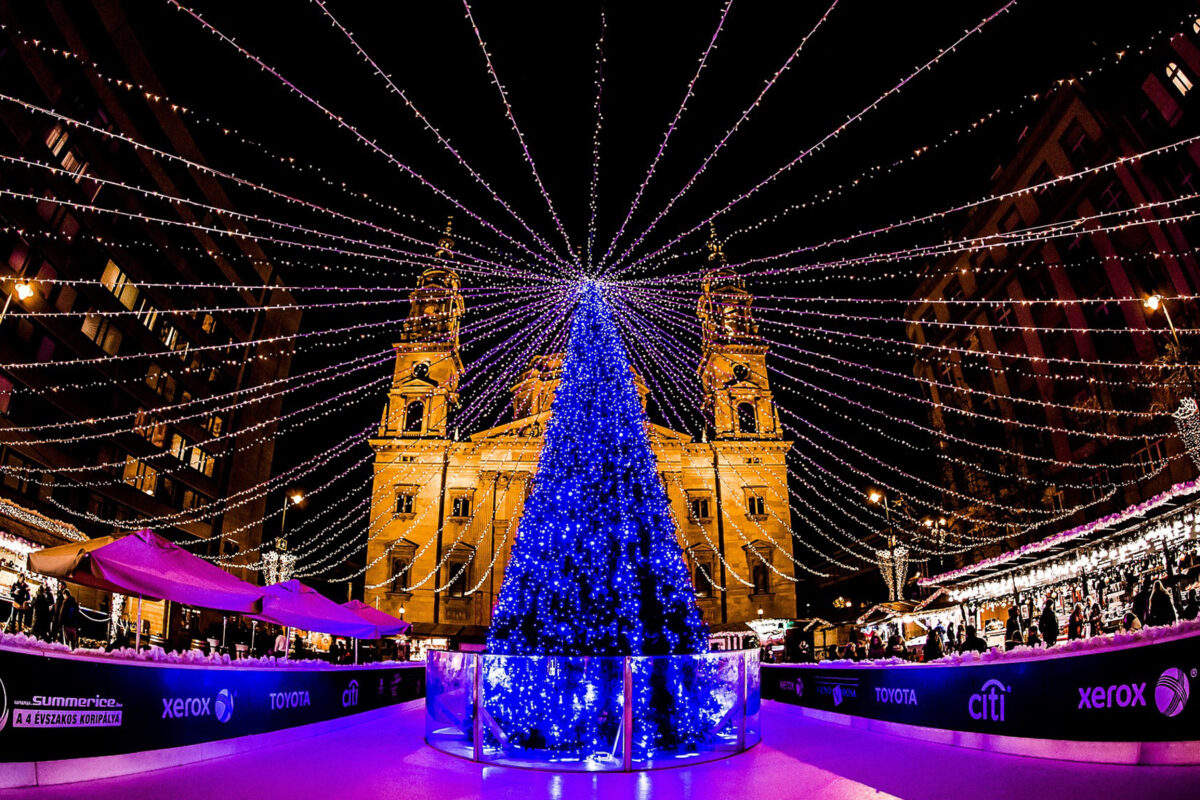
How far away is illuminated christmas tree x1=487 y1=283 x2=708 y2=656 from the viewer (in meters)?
8.07

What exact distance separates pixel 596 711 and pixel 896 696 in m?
4.93

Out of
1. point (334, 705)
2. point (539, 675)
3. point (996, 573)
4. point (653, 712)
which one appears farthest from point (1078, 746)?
point (996, 573)

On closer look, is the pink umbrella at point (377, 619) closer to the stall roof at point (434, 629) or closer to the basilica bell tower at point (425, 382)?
the stall roof at point (434, 629)

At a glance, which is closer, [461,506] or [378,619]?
[378,619]

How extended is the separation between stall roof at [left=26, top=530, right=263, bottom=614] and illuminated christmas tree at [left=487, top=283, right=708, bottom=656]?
13.1 ft

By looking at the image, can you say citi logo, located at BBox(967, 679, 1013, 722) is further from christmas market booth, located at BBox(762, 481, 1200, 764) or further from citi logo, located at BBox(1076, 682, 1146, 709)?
citi logo, located at BBox(1076, 682, 1146, 709)

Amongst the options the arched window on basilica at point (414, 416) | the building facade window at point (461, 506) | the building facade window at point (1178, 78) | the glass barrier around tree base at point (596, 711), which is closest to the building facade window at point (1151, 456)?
the building facade window at point (1178, 78)

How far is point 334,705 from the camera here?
10.4 metres

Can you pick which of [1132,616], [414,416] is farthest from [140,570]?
[414,416]

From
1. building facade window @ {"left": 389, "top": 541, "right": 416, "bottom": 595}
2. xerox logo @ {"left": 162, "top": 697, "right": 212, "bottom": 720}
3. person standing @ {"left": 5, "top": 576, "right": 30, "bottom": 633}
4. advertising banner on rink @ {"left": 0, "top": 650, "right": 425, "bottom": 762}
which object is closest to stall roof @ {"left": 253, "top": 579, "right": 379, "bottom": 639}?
advertising banner on rink @ {"left": 0, "top": 650, "right": 425, "bottom": 762}

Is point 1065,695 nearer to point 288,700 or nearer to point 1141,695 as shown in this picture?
point 1141,695

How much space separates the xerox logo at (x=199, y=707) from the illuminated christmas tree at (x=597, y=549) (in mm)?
3082

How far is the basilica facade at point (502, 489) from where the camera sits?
122ft

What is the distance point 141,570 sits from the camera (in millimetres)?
7840
